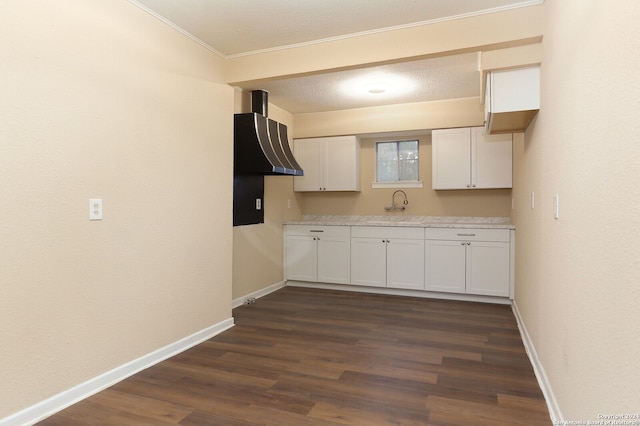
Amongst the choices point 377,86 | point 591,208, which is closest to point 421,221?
point 377,86

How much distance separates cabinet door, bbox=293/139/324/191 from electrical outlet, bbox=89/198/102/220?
3512mm

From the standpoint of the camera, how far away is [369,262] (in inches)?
199

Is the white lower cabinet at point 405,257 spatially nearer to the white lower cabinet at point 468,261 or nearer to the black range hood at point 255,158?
the white lower cabinet at point 468,261

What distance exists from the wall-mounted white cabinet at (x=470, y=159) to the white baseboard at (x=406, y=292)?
1354 mm

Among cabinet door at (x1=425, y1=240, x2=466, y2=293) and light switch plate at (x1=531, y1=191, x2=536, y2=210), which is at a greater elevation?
light switch plate at (x1=531, y1=191, x2=536, y2=210)

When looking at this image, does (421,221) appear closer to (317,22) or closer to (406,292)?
(406,292)

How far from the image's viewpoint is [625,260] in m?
1.15

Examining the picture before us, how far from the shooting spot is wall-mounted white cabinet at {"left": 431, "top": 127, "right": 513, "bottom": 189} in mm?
4719

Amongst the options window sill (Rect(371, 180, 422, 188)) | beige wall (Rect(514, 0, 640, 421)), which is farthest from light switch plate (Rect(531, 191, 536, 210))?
window sill (Rect(371, 180, 422, 188))

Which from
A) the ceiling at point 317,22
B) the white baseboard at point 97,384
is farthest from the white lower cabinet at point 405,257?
the white baseboard at point 97,384

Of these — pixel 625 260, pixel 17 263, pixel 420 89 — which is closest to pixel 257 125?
pixel 420 89

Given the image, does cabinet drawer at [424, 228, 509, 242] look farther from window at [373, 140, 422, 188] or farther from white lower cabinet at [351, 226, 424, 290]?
window at [373, 140, 422, 188]

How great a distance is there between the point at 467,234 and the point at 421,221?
0.77 metres

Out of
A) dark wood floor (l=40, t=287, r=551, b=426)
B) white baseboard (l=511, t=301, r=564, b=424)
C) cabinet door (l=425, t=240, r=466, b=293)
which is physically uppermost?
cabinet door (l=425, t=240, r=466, b=293)
